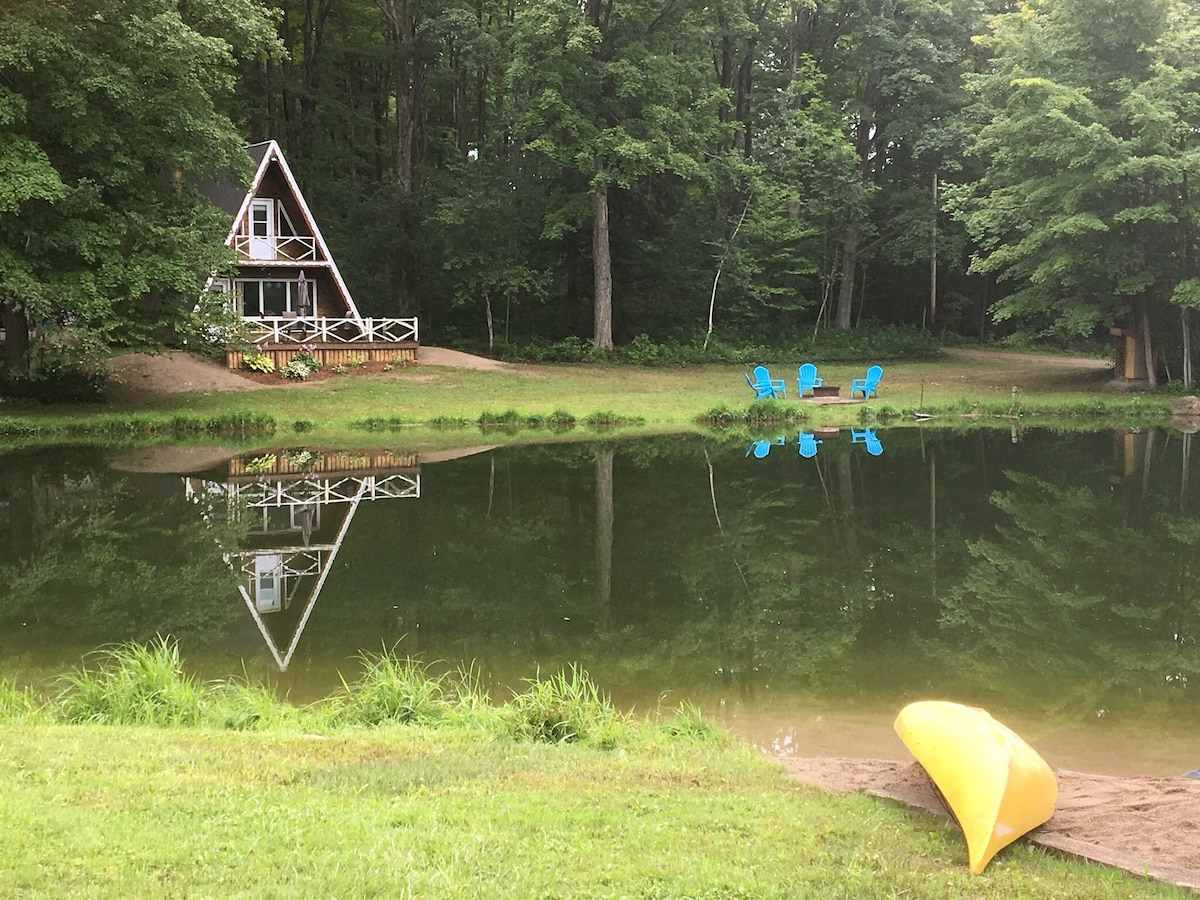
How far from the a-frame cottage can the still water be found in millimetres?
10484

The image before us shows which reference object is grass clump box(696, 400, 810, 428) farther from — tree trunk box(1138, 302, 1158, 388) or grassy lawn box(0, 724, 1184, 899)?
grassy lawn box(0, 724, 1184, 899)

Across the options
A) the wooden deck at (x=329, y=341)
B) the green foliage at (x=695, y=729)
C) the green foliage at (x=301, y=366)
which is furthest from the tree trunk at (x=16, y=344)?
the green foliage at (x=695, y=729)

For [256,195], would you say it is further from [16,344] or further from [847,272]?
[847,272]

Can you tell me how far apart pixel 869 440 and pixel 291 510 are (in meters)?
11.4

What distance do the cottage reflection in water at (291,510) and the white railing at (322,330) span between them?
9.58m

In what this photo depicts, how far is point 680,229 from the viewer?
1395 inches

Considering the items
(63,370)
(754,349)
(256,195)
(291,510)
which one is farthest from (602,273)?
(291,510)

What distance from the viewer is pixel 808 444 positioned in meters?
20.1

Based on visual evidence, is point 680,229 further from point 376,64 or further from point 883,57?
point 376,64

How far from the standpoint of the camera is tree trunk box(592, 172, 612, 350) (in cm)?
3195

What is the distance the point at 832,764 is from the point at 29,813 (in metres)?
3.67

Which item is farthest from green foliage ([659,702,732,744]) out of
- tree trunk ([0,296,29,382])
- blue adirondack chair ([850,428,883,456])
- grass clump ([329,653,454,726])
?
tree trunk ([0,296,29,382])

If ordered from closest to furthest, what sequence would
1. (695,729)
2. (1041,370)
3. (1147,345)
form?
(695,729), (1147,345), (1041,370)

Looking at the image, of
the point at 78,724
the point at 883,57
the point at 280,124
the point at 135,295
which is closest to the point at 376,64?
the point at 280,124
